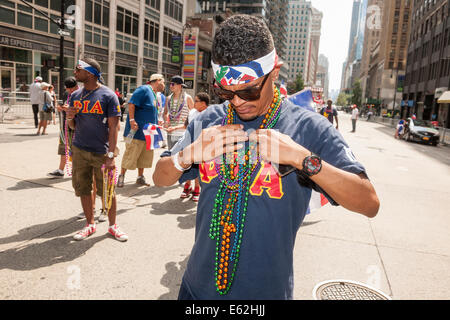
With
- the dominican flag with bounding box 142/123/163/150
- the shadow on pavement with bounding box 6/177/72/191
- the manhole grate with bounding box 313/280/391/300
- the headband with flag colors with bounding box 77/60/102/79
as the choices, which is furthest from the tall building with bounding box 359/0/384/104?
the headband with flag colors with bounding box 77/60/102/79

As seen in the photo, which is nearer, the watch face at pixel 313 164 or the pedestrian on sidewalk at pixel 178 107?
the watch face at pixel 313 164

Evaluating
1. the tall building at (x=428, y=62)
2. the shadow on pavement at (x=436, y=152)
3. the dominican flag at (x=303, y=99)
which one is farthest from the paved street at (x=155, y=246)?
the tall building at (x=428, y=62)

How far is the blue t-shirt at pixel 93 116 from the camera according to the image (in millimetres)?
4328

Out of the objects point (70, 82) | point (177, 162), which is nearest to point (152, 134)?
point (70, 82)

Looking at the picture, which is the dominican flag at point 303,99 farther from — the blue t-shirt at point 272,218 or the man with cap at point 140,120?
the man with cap at point 140,120

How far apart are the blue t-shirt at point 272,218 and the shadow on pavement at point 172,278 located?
182cm

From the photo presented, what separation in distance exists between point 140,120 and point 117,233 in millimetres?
2810

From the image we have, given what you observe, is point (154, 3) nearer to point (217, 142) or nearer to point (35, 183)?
point (35, 183)

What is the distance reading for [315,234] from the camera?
505 cm

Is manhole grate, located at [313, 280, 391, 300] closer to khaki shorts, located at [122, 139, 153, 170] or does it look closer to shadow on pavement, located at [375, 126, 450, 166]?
khaki shorts, located at [122, 139, 153, 170]

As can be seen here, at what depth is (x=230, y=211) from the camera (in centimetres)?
148

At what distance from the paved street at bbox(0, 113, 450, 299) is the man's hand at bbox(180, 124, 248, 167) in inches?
86.8
